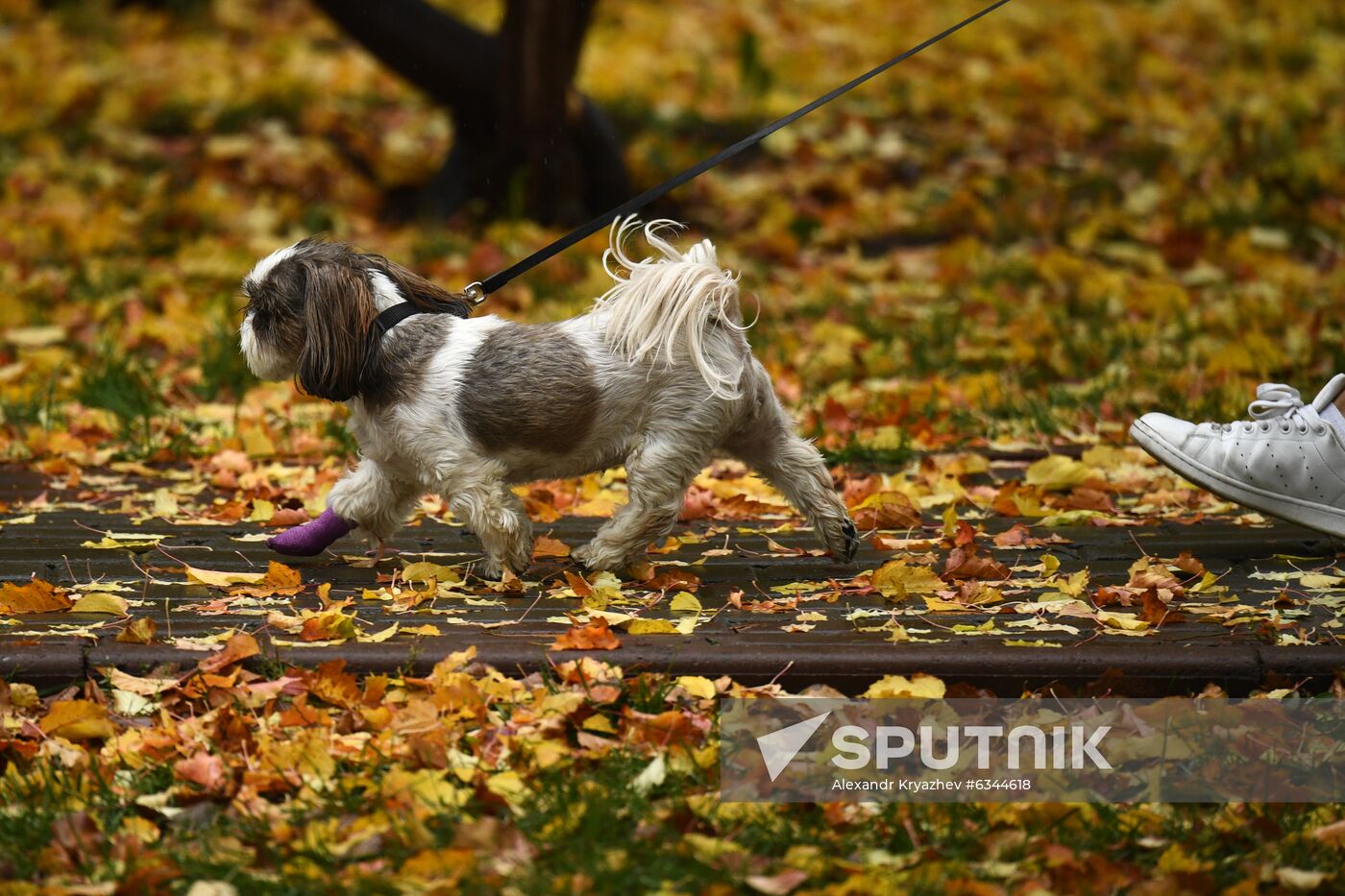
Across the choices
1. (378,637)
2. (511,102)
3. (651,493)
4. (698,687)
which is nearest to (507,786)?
(698,687)

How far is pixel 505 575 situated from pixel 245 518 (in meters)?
1.29

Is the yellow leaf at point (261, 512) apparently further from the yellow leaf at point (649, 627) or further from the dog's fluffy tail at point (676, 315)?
the yellow leaf at point (649, 627)

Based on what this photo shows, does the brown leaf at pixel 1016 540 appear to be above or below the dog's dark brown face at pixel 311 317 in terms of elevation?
below

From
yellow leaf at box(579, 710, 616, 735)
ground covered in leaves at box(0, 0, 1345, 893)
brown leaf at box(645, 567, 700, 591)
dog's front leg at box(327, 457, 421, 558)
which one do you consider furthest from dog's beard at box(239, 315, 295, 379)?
yellow leaf at box(579, 710, 616, 735)

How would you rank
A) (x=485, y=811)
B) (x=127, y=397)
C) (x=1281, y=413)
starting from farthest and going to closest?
(x=127, y=397), (x=1281, y=413), (x=485, y=811)

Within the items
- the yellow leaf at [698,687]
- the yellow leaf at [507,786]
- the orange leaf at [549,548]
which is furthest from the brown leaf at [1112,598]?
the yellow leaf at [507,786]

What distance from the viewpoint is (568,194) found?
9352mm

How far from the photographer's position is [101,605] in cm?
396

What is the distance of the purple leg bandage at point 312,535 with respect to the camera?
4410 millimetres

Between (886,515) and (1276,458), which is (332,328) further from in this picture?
(1276,458)

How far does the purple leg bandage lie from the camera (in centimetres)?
441

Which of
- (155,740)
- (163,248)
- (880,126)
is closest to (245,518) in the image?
(155,740)

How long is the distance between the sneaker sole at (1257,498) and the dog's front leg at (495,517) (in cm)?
186

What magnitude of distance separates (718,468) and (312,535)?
1.94 meters
